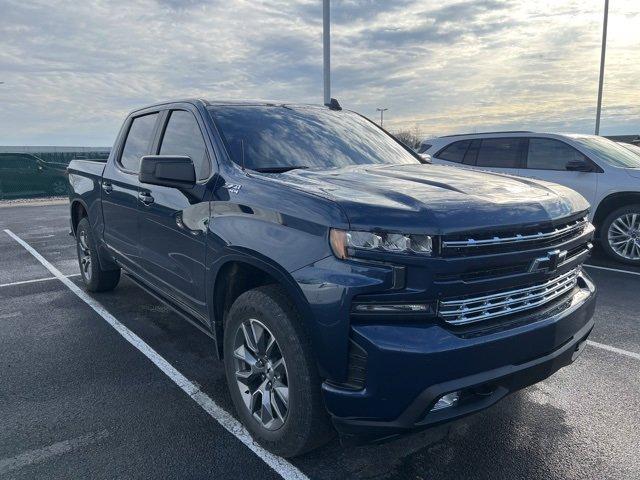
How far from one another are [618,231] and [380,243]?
6748mm

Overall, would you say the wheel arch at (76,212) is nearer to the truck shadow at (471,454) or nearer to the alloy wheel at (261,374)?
the alloy wheel at (261,374)

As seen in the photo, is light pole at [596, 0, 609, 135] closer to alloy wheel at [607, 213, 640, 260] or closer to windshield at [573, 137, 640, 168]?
windshield at [573, 137, 640, 168]

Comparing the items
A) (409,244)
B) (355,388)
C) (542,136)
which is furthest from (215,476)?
(542,136)

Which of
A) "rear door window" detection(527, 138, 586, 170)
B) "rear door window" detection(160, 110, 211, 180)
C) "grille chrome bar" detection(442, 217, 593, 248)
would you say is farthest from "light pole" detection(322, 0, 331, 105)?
"grille chrome bar" detection(442, 217, 593, 248)

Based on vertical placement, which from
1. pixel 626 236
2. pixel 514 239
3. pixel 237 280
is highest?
pixel 514 239

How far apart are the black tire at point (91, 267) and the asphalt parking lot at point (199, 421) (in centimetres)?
79

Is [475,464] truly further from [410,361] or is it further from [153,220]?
[153,220]

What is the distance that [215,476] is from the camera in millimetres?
2645

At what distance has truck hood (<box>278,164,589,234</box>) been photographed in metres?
2.24

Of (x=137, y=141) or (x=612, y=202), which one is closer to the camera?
(x=137, y=141)

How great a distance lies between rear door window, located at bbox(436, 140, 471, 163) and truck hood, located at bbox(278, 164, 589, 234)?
235 inches

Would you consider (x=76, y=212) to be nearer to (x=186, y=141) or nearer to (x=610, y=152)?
(x=186, y=141)

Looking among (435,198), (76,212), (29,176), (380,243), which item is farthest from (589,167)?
(29,176)

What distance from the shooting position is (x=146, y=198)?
393cm
